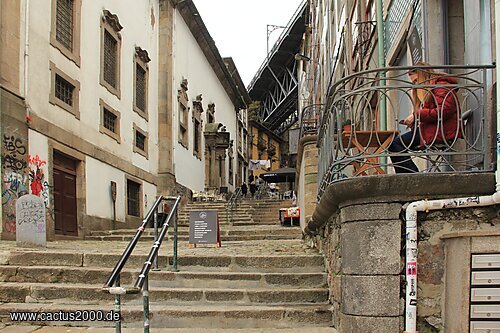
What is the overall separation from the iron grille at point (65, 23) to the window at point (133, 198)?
19.9 ft

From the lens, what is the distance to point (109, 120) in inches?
757

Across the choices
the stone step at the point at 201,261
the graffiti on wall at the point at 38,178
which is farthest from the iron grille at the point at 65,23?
the stone step at the point at 201,261

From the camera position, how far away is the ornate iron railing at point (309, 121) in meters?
15.7

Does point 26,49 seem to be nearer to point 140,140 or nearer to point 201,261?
point 201,261

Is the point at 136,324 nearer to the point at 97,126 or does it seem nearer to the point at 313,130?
the point at 313,130

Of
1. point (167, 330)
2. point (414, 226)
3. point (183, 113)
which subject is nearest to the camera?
point (414, 226)

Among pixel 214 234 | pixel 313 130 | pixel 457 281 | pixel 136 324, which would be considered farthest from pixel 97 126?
pixel 457 281

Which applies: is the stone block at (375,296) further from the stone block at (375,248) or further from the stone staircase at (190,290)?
the stone staircase at (190,290)

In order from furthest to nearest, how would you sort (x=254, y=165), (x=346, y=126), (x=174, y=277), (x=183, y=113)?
1. (x=254, y=165)
2. (x=183, y=113)
3. (x=174, y=277)
4. (x=346, y=126)

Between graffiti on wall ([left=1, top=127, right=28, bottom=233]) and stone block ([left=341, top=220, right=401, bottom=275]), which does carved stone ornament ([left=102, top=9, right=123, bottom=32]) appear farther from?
stone block ([left=341, top=220, right=401, bottom=275])

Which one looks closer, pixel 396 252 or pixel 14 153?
pixel 396 252

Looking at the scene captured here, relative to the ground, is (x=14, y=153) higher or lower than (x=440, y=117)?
higher

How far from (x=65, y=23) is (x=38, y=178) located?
4678 mm

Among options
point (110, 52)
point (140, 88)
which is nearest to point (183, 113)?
point (140, 88)
